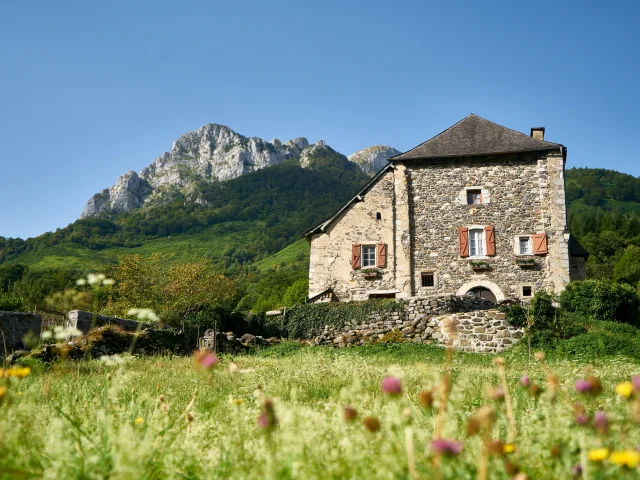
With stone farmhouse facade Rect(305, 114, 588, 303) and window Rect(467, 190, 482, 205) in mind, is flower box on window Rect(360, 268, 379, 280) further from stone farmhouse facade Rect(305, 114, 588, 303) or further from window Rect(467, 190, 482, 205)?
window Rect(467, 190, 482, 205)

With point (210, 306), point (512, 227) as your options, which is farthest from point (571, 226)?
point (210, 306)

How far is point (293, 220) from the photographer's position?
129 metres

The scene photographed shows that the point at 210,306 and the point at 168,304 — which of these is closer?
the point at 210,306

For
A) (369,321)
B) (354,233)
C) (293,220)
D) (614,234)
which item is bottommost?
(369,321)

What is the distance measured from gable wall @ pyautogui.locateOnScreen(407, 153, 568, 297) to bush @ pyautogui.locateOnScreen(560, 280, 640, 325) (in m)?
2.43

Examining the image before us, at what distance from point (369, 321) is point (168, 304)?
22886 mm

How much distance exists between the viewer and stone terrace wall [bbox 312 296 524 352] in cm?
1888

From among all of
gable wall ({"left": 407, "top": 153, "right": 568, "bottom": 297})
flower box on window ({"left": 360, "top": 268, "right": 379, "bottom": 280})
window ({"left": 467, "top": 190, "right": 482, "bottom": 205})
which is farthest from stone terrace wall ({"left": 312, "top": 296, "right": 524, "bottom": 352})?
window ({"left": 467, "top": 190, "right": 482, "bottom": 205})

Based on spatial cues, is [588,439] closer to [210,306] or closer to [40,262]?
[210,306]

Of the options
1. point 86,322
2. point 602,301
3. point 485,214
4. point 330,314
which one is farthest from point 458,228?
point 86,322

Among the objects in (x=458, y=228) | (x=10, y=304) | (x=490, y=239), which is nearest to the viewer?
(x=490, y=239)

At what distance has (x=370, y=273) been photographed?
2647 cm

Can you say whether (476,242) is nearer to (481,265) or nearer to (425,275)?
(481,265)

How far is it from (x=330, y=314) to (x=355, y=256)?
5060 millimetres
